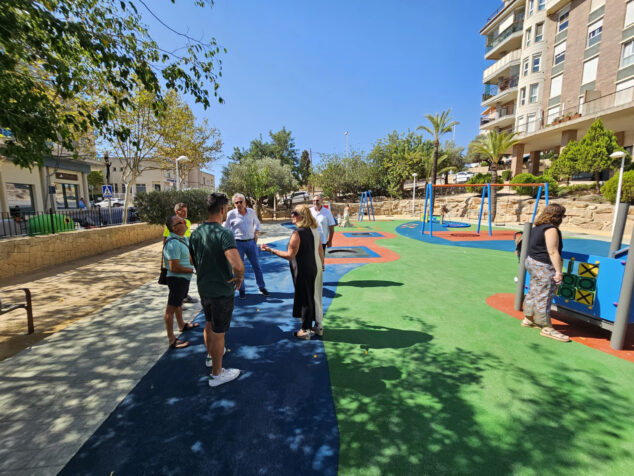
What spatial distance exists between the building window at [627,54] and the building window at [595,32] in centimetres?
245

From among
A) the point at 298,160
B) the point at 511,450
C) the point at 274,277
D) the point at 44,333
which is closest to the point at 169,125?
the point at 274,277

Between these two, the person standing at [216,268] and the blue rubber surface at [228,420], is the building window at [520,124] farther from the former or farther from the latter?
the person standing at [216,268]

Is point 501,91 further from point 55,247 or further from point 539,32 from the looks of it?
point 55,247

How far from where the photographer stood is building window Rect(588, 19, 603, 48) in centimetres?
2253

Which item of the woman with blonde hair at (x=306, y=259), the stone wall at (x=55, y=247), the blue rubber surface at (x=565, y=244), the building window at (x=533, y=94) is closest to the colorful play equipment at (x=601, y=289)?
the woman with blonde hair at (x=306, y=259)

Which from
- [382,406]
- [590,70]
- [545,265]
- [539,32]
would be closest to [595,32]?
[590,70]

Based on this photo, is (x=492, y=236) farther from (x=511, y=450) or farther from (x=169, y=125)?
(x=169, y=125)

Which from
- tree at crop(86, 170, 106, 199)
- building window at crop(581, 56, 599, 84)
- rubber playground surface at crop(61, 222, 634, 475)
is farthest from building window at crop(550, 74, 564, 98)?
tree at crop(86, 170, 106, 199)

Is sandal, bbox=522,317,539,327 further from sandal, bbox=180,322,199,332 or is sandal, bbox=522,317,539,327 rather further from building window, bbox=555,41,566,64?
building window, bbox=555,41,566,64

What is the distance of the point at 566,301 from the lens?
14.1 feet

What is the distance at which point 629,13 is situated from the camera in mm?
20578

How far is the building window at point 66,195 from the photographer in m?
23.9

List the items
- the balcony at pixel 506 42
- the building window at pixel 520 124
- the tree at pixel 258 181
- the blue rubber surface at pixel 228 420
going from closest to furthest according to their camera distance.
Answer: the blue rubber surface at pixel 228 420 < the tree at pixel 258 181 < the building window at pixel 520 124 < the balcony at pixel 506 42

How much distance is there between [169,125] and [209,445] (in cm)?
1564
